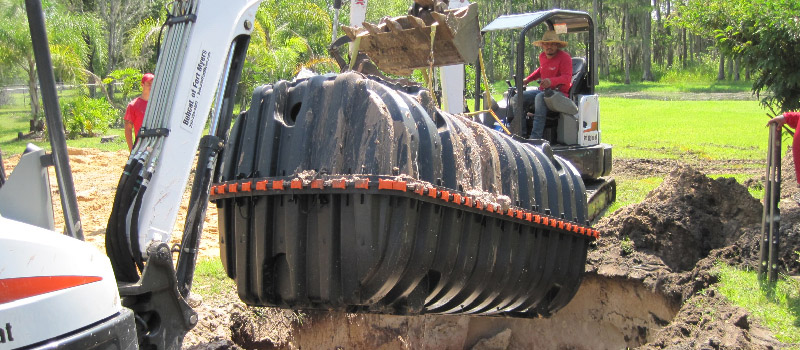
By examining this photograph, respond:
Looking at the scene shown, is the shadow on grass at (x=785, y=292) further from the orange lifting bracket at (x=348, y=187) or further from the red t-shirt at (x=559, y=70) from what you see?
the red t-shirt at (x=559, y=70)

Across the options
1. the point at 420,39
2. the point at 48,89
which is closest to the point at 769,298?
the point at 420,39

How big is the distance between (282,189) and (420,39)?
2171 mm

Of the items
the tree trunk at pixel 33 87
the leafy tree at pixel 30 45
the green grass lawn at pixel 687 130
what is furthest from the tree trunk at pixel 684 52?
the tree trunk at pixel 33 87

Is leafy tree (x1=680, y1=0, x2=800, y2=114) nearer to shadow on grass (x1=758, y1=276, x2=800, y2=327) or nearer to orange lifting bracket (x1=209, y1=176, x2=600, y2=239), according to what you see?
shadow on grass (x1=758, y1=276, x2=800, y2=327)

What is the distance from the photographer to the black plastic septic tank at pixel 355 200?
4.07m

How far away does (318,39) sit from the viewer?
84.5 feet

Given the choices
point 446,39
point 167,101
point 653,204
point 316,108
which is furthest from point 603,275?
point 167,101

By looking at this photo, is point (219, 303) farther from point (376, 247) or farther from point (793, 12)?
point (793, 12)

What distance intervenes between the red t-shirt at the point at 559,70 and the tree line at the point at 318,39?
253 centimetres

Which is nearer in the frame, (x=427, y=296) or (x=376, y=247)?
(x=376, y=247)

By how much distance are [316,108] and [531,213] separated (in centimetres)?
182

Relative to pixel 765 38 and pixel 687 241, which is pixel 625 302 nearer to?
pixel 687 241

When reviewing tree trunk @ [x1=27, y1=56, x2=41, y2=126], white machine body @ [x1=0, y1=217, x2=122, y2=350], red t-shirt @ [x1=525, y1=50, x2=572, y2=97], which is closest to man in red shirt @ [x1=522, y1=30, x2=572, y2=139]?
red t-shirt @ [x1=525, y1=50, x2=572, y2=97]

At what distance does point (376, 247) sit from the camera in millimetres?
4062
